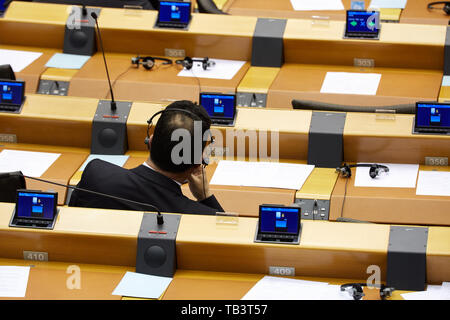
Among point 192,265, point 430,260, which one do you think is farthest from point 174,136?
point 430,260

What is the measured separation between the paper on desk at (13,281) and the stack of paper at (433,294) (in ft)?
3.69

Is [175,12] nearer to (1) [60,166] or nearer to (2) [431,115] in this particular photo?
(1) [60,166]

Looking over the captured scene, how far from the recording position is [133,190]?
2945mm

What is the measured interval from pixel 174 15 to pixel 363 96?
3.49 feet

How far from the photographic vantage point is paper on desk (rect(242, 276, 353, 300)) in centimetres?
261

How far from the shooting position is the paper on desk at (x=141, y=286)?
265 centimetres

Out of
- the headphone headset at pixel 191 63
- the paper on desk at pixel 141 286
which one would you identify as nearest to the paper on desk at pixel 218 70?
the headphone headset at pixel 191 63

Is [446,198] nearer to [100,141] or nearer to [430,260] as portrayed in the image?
[430,260]

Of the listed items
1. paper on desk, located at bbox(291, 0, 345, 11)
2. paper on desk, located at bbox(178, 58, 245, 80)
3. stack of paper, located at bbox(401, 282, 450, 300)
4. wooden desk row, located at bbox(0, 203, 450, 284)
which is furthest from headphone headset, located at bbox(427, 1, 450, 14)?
stack of paper, located at bbox(401, 282, 450, 300)

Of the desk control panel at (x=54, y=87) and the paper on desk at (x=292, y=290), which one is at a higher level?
the desk control panel at (x=54, y=87)

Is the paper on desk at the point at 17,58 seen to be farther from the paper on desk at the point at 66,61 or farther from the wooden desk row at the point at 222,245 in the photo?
the wooden desk row at the point at 222,245

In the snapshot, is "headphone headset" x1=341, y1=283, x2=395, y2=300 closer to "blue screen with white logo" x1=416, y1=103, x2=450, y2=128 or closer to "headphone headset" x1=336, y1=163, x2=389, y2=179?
"headphone headset" x1=336, y1=163, x2=389, y2=179

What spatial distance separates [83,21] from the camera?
4562 mm

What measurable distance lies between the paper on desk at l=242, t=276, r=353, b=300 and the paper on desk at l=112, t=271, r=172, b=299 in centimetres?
26
